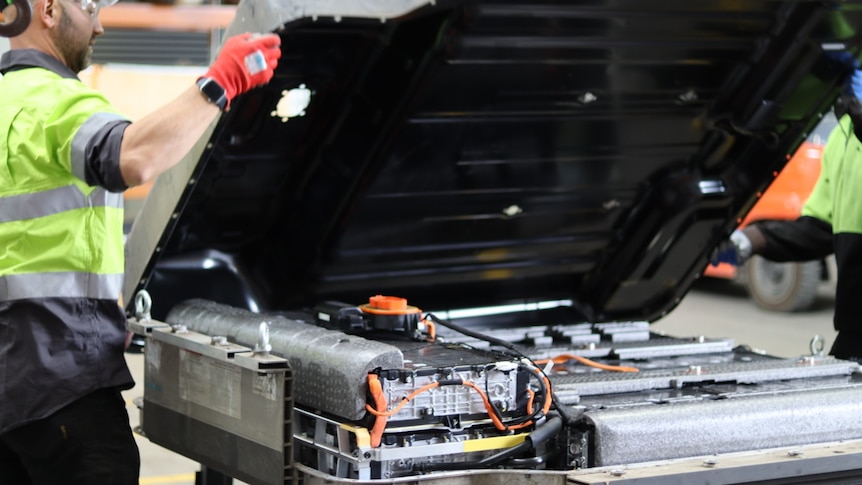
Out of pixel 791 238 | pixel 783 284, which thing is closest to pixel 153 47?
pixel 783 284

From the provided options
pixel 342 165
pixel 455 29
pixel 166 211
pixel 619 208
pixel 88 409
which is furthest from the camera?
pixel 619 208

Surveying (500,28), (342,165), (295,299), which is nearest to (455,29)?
(500,28)

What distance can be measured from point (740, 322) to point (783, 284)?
534mm

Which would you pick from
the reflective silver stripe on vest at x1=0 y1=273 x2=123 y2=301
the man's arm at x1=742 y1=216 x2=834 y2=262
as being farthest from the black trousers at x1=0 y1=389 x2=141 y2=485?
the man's arm at x1=742 y1=216 x2=834 y2=262

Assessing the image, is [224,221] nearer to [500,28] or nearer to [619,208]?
[500,28]

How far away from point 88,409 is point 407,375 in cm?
66

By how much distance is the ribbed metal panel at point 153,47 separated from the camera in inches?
475

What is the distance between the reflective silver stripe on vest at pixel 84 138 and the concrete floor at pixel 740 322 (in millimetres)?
3912

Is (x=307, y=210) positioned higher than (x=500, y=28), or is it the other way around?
(x=500, y=28)

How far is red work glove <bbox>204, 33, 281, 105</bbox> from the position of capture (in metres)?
2.09

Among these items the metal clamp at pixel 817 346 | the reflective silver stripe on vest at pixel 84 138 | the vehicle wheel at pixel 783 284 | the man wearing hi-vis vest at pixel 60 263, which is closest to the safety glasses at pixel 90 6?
the man wearing hi-vis vest at pixel 60 263

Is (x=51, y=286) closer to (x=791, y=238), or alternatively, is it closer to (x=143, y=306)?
(x=143, y=306)

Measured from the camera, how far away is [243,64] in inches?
83.3

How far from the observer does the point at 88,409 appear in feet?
7.57
